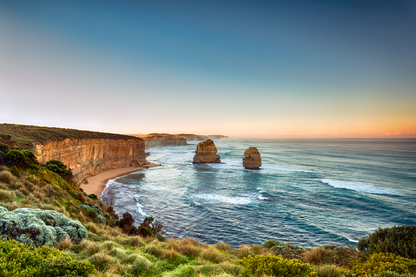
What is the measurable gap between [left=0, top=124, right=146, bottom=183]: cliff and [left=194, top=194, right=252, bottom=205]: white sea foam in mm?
18972

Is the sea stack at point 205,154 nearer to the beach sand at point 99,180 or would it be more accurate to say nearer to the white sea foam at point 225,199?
the beach sand at point 99,180

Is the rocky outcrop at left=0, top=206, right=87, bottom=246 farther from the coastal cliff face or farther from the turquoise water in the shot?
the coastal cliff face

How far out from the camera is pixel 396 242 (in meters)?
7.12

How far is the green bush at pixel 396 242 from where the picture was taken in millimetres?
6646

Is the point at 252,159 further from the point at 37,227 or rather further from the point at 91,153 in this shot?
the point at 37,227

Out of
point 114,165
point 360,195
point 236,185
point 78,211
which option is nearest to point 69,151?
point 114,165

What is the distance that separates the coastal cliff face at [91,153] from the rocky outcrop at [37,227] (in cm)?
1713

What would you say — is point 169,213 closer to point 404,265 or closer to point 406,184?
point 404,265

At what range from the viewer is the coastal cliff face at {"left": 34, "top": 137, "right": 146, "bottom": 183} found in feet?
82.0

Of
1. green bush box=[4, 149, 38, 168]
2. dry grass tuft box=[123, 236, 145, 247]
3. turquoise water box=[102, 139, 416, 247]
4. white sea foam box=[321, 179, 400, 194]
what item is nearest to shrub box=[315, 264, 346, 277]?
dry grass tuft box=[123, 236, 145, 247]

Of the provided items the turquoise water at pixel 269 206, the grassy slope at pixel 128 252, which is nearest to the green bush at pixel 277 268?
the grassy slope at pixel 128 252

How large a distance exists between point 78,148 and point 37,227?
3208cm

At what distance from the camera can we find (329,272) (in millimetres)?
5305

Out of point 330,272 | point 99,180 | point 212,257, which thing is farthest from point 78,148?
point 330,272
